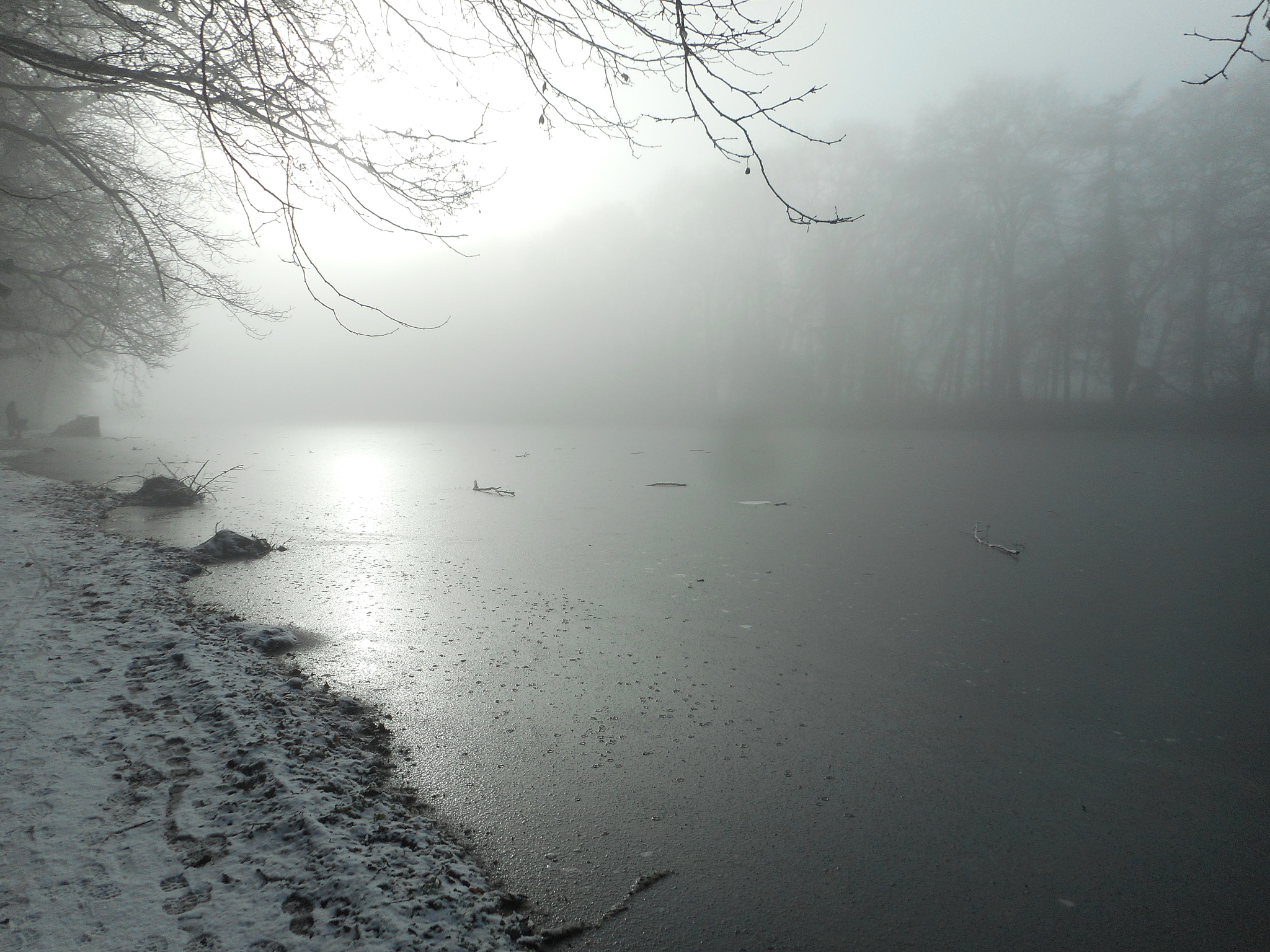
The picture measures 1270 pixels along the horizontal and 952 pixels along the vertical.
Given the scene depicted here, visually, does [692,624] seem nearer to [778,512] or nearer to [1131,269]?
[778,512]

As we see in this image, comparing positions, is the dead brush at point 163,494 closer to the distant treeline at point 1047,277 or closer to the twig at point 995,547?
the twig at point 995,547

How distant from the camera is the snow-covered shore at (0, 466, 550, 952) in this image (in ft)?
3.48

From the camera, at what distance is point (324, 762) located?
160 cm

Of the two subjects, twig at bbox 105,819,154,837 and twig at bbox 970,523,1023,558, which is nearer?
twig at bbox 105,819,154,837

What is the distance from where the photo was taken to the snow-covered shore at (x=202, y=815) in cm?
106

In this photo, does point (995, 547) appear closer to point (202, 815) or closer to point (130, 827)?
point (202, 815)

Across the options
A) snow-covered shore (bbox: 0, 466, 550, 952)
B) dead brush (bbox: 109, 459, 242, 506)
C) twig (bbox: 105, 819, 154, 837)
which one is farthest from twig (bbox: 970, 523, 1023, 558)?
dead brush (bbox: 109, 459, 242, 506)

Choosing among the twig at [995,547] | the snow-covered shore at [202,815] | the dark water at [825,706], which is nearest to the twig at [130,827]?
the snow-covered shore at [202,815]

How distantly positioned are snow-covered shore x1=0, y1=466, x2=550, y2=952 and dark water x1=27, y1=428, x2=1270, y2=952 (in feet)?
0.62

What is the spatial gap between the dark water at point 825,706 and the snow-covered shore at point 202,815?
7.4 inches

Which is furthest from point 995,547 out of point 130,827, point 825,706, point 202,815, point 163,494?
point 163,494

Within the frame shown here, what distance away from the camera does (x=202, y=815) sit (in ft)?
4.33

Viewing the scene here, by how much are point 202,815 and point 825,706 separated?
1770 mm

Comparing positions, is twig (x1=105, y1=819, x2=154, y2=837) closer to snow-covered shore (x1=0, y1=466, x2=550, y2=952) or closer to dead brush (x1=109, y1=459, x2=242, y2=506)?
snow-covered shore (x1=0, y1=466, x2=550, y2=952)
